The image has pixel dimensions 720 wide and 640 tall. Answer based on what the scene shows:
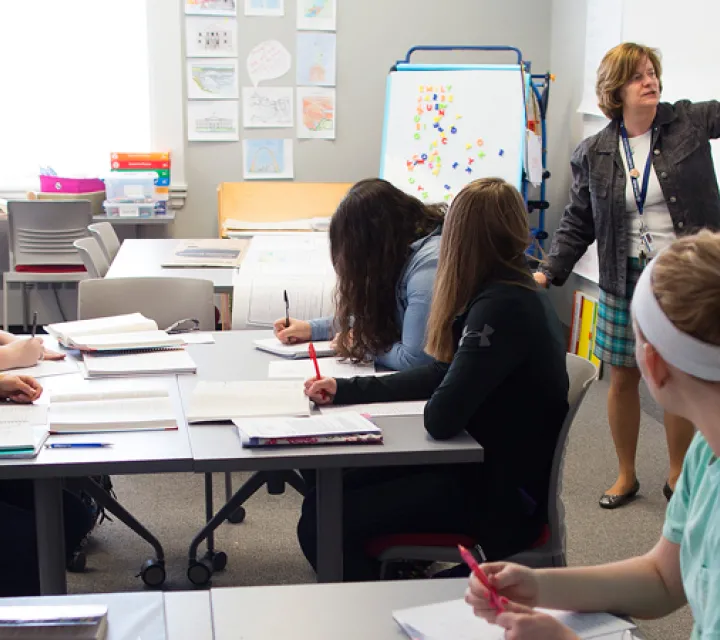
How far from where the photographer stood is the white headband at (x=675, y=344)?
1031 mm

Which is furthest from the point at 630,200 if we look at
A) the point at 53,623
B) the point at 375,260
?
the point at 53,623

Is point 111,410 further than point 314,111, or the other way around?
point 314,111

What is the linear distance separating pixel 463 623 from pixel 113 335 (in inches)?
69.3

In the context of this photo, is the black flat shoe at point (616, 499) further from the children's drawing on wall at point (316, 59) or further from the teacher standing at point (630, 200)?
the children's drawing on wall at point (316, 59)

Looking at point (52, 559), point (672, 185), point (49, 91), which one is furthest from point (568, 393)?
point (49, 91)

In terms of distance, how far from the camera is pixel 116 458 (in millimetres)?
1800

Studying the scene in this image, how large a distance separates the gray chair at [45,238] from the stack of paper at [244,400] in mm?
3280

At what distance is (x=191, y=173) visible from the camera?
Answer: 6133mm

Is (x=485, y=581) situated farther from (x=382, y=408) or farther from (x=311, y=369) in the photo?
(x=311, y=369)

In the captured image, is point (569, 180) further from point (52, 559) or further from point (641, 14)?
point (52, 559)

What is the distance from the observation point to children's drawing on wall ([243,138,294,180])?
6.10 metres

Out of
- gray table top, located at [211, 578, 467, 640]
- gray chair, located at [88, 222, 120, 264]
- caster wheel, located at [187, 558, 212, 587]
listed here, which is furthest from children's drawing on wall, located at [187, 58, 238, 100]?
gray table top, located at [211, 578, 467, 640]

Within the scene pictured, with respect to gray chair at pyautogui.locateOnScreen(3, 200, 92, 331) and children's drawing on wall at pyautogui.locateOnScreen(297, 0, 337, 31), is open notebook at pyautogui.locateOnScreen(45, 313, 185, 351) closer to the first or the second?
gray chair at pyautogui.locateOnScreen(3, 200, 92, 331)

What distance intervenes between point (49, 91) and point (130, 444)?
4.67m
